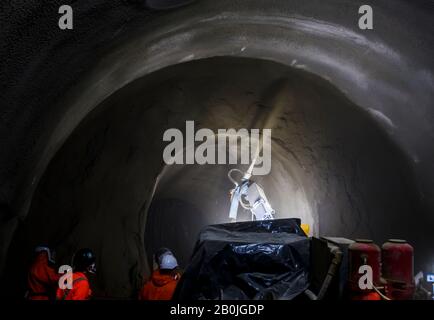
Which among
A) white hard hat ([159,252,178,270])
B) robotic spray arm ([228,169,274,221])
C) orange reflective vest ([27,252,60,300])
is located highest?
robotic spray arm ([228,169,274,221])

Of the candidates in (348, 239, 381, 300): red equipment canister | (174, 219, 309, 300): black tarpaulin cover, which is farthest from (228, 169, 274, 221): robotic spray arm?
(348, 239, 381, 300): red equipment canister

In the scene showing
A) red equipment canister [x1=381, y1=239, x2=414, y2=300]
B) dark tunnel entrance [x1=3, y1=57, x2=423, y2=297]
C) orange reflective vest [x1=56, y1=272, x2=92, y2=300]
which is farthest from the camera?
dark tunnel entrance [x1=3, y1=57, x2=423, y2=297]

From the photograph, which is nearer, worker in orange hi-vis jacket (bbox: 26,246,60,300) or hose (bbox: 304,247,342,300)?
hose (bbox: 304,247,342,300)

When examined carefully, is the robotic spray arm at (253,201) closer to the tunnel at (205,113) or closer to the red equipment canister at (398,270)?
the tunnel at (205,113)

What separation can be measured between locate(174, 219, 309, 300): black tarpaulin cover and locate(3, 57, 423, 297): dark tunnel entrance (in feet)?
7.12

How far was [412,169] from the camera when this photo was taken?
542 cm

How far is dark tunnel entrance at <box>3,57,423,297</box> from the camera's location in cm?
595

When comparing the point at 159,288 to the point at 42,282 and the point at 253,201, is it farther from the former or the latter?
the point at 253,201

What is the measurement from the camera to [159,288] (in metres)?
4.64

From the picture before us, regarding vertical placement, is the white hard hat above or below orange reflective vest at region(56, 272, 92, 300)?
above

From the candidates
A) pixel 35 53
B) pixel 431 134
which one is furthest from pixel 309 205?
pixel 35 53

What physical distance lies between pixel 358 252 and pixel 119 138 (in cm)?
486

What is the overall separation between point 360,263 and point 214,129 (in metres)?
6.28

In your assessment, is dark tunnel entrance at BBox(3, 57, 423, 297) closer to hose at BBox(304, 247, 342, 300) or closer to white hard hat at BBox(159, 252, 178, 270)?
white hard hat at BBox(159, 252, 178, 270)
